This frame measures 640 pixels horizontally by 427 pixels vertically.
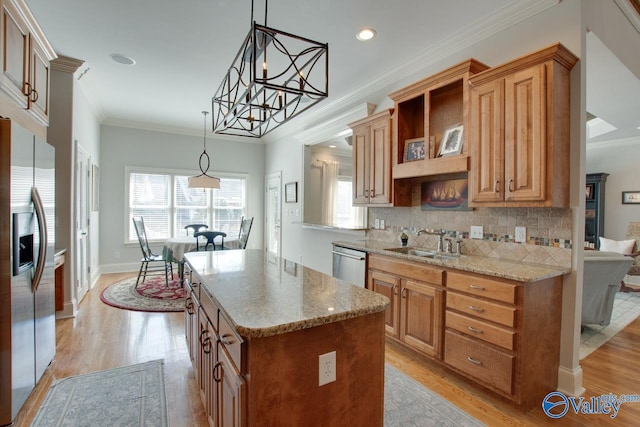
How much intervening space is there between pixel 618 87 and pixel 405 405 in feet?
11.8

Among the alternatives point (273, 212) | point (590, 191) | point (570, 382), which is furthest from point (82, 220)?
point (590, 191)

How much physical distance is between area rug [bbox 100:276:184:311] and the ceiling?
2.89m

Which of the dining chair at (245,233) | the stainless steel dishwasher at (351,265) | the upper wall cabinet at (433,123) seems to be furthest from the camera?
the dining chair at (245,233)

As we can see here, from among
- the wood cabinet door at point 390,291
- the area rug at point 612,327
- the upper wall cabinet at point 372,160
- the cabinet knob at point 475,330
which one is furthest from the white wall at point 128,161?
the area rug at point 612,327

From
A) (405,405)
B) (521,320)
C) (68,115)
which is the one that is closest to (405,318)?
(405,405)

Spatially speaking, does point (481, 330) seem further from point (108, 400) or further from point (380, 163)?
point (108, 400)

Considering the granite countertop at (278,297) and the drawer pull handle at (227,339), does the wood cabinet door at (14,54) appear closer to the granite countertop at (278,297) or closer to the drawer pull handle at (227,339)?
the granite countertop at (278,297)

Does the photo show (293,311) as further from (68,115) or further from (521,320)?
(68,115)

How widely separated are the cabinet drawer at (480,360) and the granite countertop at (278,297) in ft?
3.92

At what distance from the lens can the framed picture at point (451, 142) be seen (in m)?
2.76

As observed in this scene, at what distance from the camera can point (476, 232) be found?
2.81 meters

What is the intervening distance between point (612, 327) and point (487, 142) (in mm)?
2898

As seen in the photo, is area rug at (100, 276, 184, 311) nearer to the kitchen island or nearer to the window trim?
the window trim

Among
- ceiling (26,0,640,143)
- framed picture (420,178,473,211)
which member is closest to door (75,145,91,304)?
ceiling (26,0,640,143)
